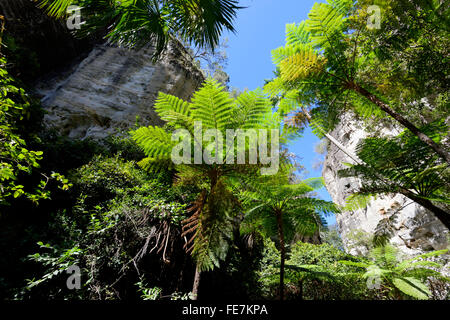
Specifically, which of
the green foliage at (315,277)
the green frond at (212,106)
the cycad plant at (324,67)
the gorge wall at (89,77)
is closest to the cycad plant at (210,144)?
the green frond at (212,106)

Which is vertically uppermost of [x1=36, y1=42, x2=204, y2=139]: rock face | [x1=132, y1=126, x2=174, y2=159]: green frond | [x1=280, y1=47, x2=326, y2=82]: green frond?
[x1=36, y1=42, x2=204, y2=139]: rock face

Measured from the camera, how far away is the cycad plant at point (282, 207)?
2061mm

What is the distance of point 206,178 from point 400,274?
462 centimetres

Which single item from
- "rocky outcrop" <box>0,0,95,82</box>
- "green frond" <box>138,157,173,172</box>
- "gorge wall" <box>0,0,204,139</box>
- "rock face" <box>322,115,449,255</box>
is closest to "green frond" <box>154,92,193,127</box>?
"green frond" <box>138,157,173,172</box>

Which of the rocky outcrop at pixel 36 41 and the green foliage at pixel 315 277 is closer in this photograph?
the green foliage at pixel 315 277

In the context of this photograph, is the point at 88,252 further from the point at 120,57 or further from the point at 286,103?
the point at 120,57

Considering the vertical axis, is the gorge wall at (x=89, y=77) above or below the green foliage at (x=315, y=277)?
above

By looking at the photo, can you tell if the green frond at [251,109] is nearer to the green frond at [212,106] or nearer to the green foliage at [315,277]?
the green frond at [212,106]

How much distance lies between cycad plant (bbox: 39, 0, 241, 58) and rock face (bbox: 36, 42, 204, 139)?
4545mm

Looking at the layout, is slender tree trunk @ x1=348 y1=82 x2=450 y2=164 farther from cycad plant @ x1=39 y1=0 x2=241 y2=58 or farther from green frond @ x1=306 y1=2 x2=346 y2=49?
cycad plant @ x1=39 y1=0 x2=241 y2=58

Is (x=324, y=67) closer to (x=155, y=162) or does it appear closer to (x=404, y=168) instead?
(x=404, y=168)

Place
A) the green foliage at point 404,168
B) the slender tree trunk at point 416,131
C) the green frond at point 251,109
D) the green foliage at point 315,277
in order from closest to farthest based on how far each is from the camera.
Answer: the slender tree trunk at point 416,131 < the green frond at point 251,109 < the green foliage at point 404,168 < the green foliage at point 315,277

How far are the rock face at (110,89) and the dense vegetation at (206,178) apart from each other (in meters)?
2.88

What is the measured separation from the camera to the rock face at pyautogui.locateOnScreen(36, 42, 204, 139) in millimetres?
6469
